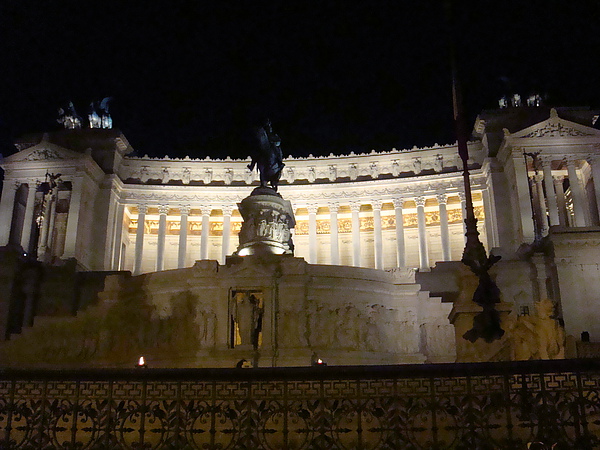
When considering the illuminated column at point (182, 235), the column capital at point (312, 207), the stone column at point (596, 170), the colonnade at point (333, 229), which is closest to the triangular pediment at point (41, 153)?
the colonnade at point (333, 229)

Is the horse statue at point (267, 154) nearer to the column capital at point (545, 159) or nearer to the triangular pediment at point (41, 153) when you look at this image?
the column capital at point (545, 159)

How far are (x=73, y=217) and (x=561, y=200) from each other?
49.6 metres

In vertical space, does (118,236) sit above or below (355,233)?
below

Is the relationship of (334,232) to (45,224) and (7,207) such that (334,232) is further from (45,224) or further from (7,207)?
(7,207)

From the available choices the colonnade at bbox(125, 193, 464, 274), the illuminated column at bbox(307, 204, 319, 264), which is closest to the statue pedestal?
the colonnade at bbox(125, 193, 464, 274)

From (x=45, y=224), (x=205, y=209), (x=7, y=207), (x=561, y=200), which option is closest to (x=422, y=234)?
(x=561, y=200)

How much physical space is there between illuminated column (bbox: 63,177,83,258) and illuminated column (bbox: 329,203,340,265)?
83.9ft

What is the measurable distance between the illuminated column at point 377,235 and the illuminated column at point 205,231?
717 inches

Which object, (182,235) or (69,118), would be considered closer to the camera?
(182,235)

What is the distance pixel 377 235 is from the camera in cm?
6962

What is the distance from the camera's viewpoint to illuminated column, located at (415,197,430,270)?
65.7 m

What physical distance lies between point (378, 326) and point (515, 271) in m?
14.3

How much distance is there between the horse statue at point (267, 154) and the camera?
4003 centimetres

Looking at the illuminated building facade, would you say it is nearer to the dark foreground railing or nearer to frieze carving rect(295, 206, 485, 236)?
frieze carving rect(295, 206, 485, 236)
